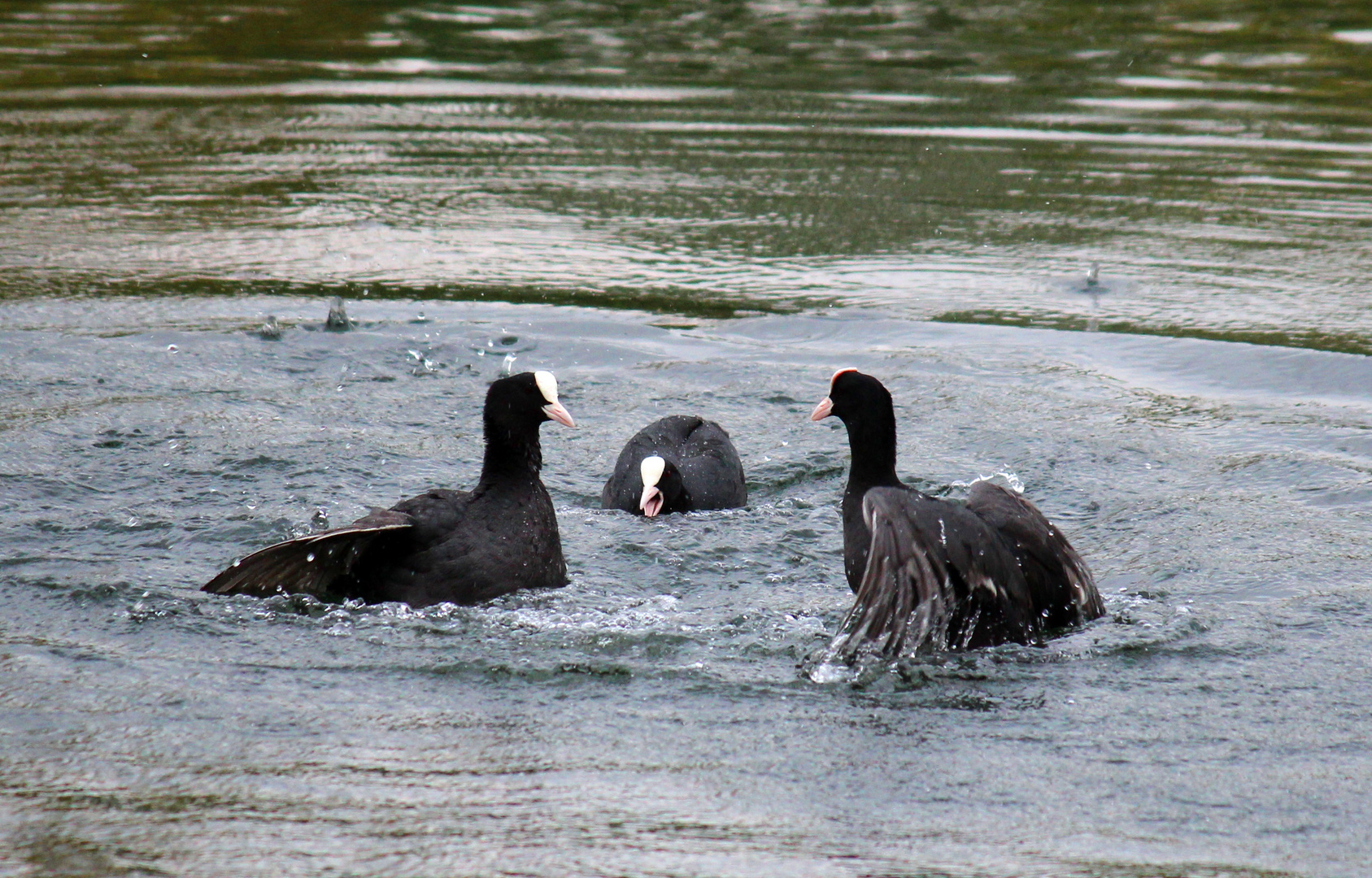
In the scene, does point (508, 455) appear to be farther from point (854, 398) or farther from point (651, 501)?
point (854, 398)

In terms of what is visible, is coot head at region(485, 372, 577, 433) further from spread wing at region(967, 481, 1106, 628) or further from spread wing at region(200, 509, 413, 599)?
spread wing at region(967, 481, 1106, 628)

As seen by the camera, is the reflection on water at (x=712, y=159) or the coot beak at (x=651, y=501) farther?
the reflection on water at (x=712, y=159)

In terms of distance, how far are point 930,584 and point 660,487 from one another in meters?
1.95

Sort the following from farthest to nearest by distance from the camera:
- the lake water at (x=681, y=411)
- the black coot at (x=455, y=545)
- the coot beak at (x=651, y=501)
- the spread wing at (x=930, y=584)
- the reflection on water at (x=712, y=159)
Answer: the reflection on water at (x=712, y=159) → the coot beak at (x=651, y=501) → the black coot at (x=455, y=545) → the spread wing at (x=930, y=584) → the lake water at (x=681, y=411)

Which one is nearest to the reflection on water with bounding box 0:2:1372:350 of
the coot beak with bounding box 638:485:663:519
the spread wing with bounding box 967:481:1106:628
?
the coot beak with bounding box 638:485:663:519

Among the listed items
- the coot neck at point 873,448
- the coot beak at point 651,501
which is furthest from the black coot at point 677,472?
the coot neck at point 873,448

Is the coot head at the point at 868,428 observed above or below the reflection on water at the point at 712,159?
below

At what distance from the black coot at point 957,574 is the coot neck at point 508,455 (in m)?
1.10

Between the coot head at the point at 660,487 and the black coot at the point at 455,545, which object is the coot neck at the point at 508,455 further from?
the coot head at the point at 660,487

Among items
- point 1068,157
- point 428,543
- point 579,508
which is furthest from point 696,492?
point 1068,157

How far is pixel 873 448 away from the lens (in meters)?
5.36

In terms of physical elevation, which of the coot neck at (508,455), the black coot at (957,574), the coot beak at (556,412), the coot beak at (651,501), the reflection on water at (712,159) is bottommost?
the coot beak at (651,501)

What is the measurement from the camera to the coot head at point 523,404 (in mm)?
5262

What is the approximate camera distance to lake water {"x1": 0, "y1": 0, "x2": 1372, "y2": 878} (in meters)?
3.57
